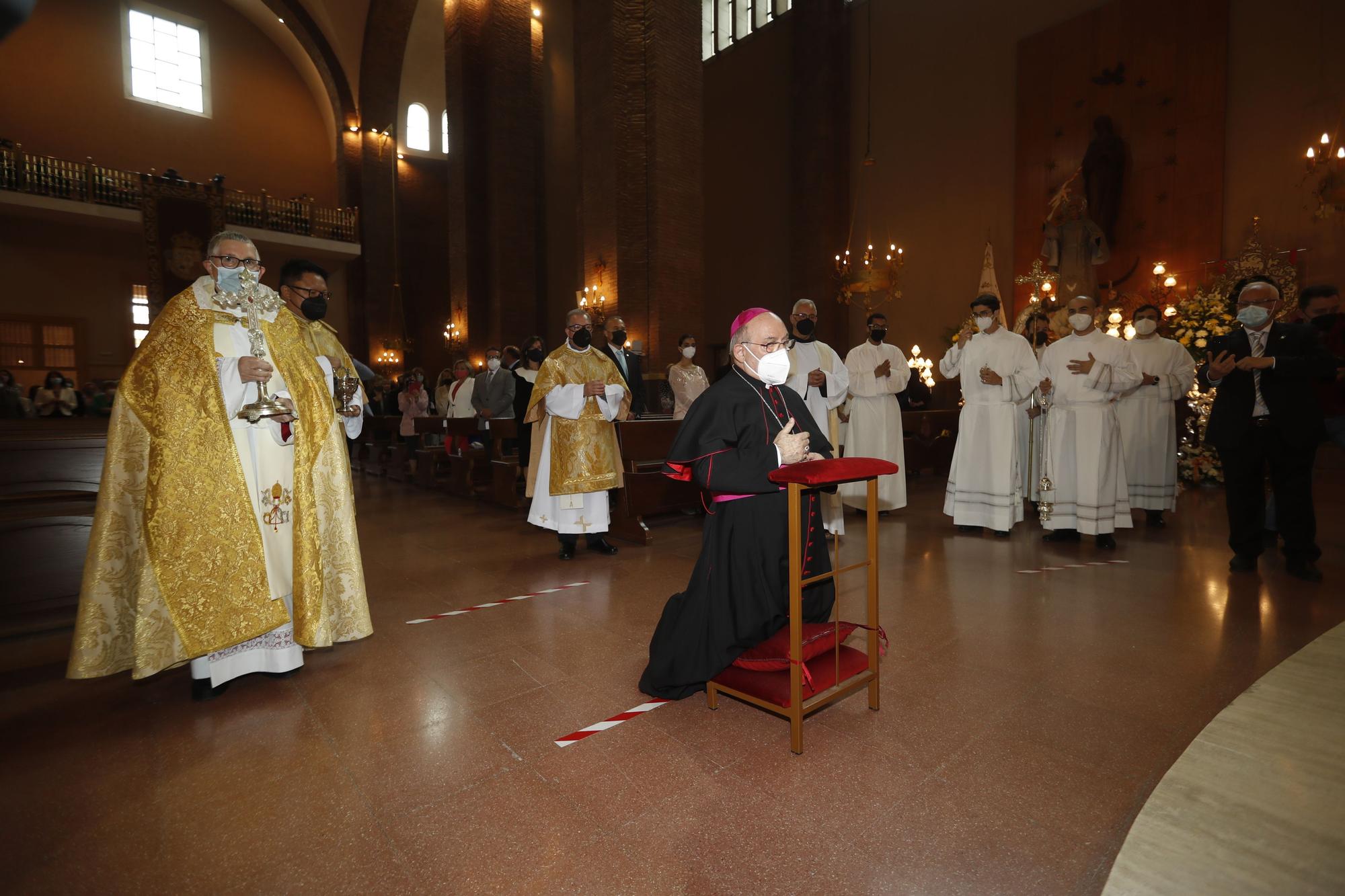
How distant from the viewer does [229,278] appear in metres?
3.16

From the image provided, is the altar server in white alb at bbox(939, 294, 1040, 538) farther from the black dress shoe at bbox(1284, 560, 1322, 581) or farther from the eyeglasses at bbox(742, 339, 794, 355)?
the eyeglasses at bbox(742, 339, 794, 355)

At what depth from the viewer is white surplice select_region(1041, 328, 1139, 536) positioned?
5.92m

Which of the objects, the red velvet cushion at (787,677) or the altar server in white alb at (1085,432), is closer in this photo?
the red velvet cushion at (787,677)

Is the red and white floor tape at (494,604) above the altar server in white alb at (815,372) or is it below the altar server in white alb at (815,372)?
below

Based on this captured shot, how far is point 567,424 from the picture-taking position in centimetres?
586

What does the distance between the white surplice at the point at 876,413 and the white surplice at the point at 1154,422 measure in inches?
85.0

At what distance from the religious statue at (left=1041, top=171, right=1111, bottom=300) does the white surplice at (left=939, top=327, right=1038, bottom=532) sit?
6624 mm

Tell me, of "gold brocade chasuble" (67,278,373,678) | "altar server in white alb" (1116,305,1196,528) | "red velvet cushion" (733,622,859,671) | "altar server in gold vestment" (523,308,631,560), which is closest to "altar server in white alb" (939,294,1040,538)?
"altar server in white alb" (1116,305,1196,528)

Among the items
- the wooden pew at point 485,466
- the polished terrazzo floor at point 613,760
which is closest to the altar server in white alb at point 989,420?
the polished terrazzo floor at point 613,760

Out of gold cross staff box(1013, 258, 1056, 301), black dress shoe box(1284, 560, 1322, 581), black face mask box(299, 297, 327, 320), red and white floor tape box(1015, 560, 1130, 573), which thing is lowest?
red and white floor tape box(1015, 560, 1130, 573)

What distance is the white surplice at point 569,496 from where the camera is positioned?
574 centimetres

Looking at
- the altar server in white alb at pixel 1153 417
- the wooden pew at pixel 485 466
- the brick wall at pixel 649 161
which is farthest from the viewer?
the brick wall at pixel 649 161

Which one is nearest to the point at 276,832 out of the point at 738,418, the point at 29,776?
the point at 29,776

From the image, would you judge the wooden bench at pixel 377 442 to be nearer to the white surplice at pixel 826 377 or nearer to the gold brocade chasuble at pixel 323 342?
the white surplice at pixel 826 377
